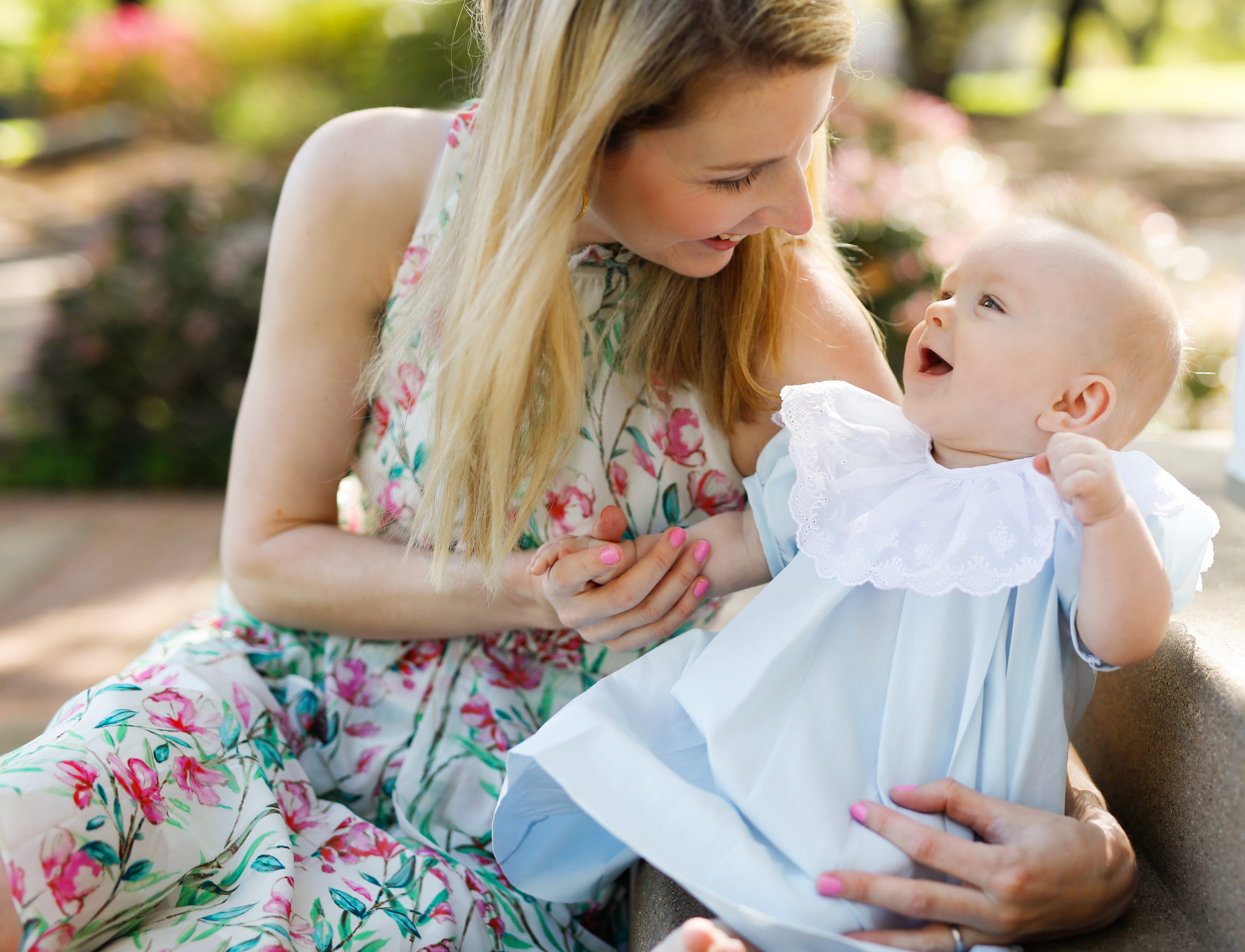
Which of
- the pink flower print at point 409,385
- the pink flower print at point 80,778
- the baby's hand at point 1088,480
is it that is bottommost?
the pink flower print at point 80,778

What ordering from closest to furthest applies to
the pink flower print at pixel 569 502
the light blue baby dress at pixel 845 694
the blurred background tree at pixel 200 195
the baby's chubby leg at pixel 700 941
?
the baby's chubby leg at pixel 700 941
the light blue baby dress at pixel 845 694
the pink flower print at pixel 569 502
the blurred background tree at pixel 200 195

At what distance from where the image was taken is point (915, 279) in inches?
164

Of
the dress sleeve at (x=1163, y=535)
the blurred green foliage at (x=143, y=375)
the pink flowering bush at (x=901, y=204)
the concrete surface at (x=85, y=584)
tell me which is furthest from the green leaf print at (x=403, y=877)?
the blurred green foliage at (x=143, y=375)

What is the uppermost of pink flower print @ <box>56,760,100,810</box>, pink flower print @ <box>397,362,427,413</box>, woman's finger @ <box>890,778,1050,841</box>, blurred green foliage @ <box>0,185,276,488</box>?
pink flower print @ <box>397,362,427,413</box>

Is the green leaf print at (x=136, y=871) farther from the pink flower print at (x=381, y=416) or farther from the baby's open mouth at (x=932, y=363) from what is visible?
the baby's open mouth at (x=932, y=363)

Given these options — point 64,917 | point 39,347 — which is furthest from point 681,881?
point 39,347

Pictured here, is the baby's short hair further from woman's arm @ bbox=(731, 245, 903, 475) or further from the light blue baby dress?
woman's arm @ bbox=(731, 245, 903, 475)

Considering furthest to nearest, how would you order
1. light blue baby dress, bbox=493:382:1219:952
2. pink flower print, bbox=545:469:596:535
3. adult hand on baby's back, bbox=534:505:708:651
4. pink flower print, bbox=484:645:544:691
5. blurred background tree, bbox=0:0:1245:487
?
1. blurred background tree, bbox=0:0:1245:487
2. pink flower print, bbox=484:645:544:691
3. pink flower print, bbox=545:469:596:535
4. adult hand on baby's back, bbox=534:505:708:651
5. light blue baby dress, bbox=493:382:1219:952

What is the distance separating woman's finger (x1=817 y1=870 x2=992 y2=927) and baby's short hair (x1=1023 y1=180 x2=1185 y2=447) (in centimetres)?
56

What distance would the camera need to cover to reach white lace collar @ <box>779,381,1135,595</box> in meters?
1.11

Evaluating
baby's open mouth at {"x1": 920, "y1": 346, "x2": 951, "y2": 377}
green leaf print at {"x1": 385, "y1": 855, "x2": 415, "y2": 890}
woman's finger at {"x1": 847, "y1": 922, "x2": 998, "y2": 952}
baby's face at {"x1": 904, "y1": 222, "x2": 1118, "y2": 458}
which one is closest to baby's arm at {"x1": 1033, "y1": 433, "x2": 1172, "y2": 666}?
baby's face at {"x1": 904, "y1": 222, "x2": 1118, "y2": 458}

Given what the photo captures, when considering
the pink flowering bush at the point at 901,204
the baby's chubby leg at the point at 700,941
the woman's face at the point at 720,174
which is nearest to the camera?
the baby's chubby leg at the point at 700,941

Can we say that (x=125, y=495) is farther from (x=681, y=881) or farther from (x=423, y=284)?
(x=681, y=881)

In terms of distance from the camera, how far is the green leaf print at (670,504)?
1538 millimetres
